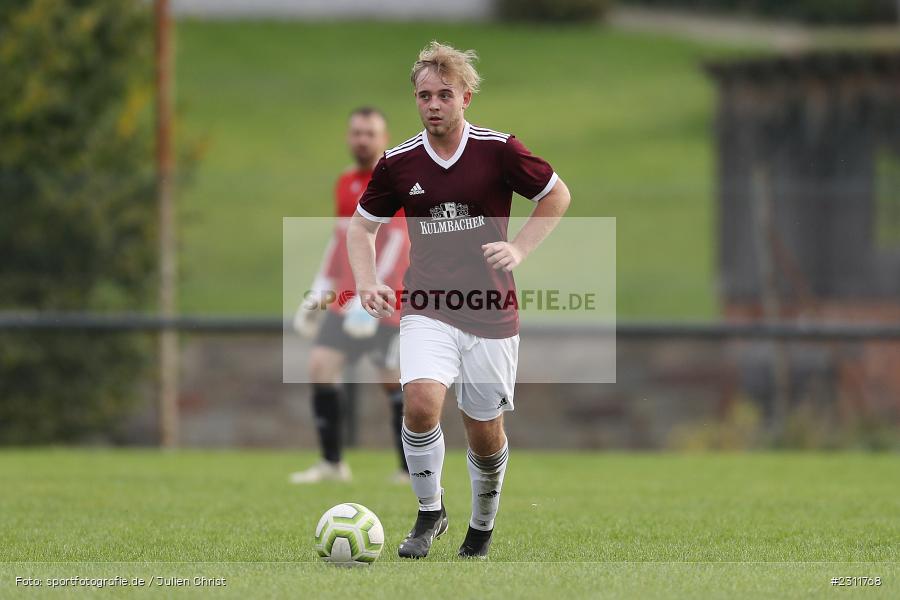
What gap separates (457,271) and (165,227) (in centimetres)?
945

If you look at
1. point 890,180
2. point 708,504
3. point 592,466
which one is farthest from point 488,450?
point 890,180

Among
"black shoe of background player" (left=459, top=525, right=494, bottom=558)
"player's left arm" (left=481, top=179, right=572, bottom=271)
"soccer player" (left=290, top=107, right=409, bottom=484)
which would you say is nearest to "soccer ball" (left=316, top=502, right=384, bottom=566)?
"black shoe of background player" (left=459, top=525, right=494, bottom=558)

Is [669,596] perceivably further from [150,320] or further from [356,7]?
[356,7]

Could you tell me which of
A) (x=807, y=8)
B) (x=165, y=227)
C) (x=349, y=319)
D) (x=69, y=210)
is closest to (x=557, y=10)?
(x=807, y=8)

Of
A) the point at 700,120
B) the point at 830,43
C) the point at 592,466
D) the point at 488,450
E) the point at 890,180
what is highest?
the point at 830,43

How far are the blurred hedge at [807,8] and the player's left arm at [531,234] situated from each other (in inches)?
1595

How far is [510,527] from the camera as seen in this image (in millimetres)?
7238

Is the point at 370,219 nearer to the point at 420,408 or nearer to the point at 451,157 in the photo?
the point at 451,157

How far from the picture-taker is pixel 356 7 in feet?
159

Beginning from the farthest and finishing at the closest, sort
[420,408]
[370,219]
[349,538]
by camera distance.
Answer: [370,219] < [420,408] < [349,538]

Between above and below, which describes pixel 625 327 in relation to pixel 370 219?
below

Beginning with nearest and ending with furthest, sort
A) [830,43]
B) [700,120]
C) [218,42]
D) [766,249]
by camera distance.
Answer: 1. [766,249]
2. [700,120]
3. [830,43]
4. [218,42]

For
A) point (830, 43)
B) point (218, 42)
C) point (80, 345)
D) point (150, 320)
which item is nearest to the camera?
point (150, 320)

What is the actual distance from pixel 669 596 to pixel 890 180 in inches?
489
